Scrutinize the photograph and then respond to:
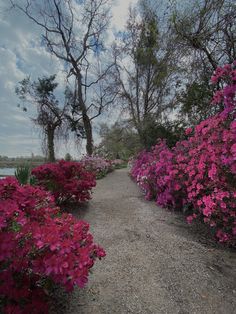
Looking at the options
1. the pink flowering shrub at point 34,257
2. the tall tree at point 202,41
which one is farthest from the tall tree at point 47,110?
the pink flowering shrub at point 34,257

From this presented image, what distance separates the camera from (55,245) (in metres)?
1.36

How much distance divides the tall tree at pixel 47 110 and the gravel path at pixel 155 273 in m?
11.2

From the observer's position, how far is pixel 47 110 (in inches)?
558

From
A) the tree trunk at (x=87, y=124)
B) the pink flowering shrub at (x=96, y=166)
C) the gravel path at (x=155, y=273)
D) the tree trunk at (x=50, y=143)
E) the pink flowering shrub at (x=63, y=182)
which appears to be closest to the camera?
the gravel path at (x=155, y=273)

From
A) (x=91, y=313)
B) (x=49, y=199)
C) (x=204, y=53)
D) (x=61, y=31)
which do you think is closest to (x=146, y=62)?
(x=61, y=31)

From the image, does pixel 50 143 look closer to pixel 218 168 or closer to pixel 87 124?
pixel 87 124

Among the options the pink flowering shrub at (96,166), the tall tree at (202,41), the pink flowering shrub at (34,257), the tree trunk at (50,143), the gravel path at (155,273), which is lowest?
the gravel path at (155,273)

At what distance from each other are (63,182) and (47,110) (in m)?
10.8

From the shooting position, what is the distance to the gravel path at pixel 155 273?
6.29 feet

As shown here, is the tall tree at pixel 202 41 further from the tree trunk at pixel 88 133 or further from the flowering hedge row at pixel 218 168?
the tree trunk at pixel 88 133

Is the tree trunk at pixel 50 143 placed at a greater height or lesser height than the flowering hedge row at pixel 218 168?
greater

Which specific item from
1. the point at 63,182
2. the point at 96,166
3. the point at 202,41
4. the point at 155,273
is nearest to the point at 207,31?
the point at 202,41

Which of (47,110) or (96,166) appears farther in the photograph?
(47,110)

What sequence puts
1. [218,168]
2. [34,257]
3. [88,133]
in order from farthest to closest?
1. [88,133]
2. [218,168]
3. [34,257]
